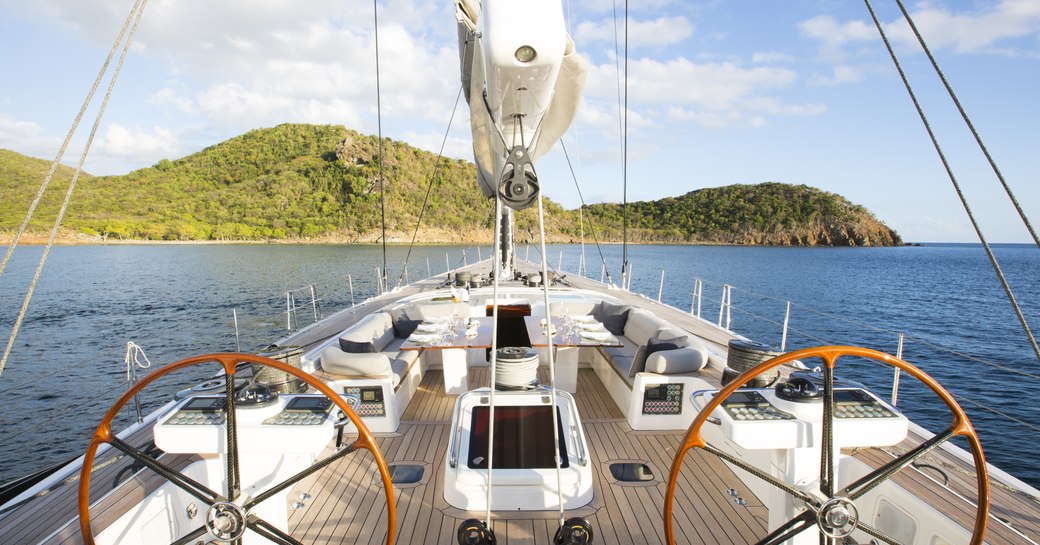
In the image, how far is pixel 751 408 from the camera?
194 cm

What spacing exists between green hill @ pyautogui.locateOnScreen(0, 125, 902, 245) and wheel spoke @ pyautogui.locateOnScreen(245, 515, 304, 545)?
57.8 meters

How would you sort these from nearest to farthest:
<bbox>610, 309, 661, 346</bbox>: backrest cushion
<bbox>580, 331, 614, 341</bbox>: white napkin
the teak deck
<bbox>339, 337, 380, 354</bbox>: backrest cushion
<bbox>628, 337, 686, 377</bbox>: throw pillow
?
the teak deck → <bbox>628, 337, 686, 377</bbox>: throw pillow → <bbox>580, 331, 614, 341</bbox>: white napkin → <bbox>339, 337, 380, 354</bbox>: backrest cushion → <bbox>610, 309, 661, 346</bbox>: backrest cushion

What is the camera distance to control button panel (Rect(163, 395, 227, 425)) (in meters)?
1.91

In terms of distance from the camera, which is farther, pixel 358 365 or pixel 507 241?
pixel 507 241

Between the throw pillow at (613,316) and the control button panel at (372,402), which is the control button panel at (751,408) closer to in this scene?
the control button panel at (372,402)

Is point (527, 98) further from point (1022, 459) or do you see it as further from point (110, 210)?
point (110, 210)

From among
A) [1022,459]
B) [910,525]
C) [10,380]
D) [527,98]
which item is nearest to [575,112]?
[527,98]

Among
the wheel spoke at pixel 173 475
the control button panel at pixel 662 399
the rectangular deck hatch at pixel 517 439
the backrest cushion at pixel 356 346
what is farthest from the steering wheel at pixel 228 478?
the backrest cushion at pixel 356 346

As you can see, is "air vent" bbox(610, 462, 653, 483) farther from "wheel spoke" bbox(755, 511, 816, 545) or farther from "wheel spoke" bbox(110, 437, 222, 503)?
"wheel spoke" bbox(110, 437, 222, 503)

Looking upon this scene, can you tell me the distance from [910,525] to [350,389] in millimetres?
3477

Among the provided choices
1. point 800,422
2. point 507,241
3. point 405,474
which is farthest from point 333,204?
point 800,422

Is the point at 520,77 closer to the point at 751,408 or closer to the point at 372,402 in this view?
the point at 751,408

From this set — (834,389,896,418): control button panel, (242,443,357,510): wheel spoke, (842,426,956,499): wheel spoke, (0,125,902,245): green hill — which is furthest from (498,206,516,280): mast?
(0,125,902,245): green hill

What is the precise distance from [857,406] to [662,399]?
190 cm
